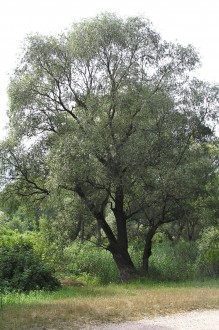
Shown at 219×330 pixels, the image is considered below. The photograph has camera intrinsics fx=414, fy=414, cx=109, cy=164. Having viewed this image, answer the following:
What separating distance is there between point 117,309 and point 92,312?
703 mm

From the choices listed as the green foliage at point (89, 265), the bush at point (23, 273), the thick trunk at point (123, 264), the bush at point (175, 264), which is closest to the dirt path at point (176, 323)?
the bush at point (23, 273)

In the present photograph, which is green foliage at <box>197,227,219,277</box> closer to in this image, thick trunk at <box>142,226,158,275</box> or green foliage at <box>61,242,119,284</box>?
thick trunk at <box>142,226,158,275</box>

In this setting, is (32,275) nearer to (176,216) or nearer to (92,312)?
(92,312)

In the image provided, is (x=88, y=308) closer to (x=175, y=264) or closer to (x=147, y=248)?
(x=147, y=248)

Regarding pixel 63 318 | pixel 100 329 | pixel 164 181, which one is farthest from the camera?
pixel 164 181

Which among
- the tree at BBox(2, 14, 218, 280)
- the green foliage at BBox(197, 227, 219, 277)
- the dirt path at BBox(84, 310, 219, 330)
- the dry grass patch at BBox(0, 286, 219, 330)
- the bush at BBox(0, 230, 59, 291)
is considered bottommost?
the dirt path at BBox(84, 310, 219, 330)

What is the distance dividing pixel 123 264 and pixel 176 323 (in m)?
10.0

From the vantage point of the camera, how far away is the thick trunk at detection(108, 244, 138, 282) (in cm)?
1873

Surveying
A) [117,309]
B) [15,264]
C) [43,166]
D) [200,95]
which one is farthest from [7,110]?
[117,309]

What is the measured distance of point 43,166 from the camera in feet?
62.5

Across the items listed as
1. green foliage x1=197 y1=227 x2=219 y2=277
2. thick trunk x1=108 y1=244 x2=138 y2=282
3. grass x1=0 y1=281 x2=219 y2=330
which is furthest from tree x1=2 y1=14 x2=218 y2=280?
grass x1=0 y1=281 x2=219 y2=330

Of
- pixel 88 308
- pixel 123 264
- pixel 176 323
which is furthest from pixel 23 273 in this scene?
pixel 176 323

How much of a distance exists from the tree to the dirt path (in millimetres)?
7367

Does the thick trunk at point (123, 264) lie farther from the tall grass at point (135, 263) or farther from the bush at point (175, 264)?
the bush at point (175, 264)
